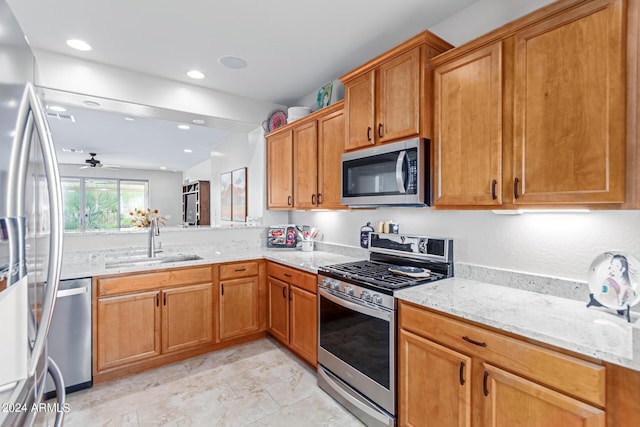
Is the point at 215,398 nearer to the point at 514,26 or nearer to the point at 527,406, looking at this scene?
the point at 527,406

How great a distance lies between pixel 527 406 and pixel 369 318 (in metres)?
0.88

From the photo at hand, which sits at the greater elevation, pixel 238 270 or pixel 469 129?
pixel 469 129

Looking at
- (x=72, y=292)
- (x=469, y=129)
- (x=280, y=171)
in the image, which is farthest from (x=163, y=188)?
(x=469, y=129)

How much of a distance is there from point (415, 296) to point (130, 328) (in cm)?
228

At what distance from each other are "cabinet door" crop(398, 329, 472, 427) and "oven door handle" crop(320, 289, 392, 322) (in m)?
0.14

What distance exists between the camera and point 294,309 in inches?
110

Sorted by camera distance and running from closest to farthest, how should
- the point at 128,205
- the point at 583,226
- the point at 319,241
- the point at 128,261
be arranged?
the point at 583,226, the point at 128,261, the point at 319,241, the point at 128,205

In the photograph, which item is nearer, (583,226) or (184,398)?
(583,226)

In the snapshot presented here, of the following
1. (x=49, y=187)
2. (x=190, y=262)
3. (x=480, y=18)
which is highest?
(x=480, y=18)

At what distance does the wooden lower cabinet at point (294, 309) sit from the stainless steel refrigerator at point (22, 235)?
1.76 m

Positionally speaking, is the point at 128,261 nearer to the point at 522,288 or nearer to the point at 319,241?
the point at 319,241

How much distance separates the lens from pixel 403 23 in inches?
90.1

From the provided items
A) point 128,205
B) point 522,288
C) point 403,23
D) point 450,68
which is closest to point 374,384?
point 522,288

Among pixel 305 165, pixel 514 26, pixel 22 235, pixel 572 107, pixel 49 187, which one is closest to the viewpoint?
pixel 22 235
